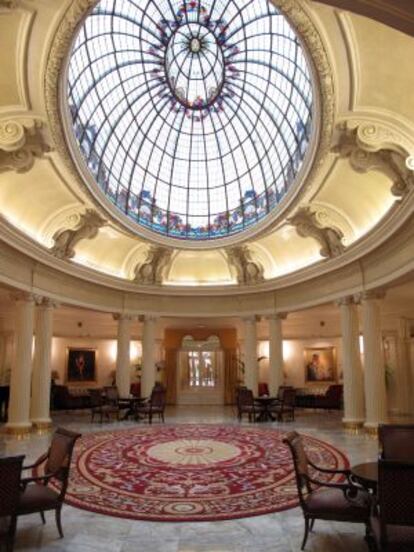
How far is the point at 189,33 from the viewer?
15.0 meters

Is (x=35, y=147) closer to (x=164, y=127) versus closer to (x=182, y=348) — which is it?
(x=164, y=127)

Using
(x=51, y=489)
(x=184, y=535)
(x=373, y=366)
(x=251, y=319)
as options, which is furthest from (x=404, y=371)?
(x=51, y=489)

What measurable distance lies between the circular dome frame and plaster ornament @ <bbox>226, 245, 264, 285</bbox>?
361 cm

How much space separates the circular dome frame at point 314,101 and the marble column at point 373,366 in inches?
153

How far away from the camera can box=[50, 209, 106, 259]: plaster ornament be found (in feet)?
46.0

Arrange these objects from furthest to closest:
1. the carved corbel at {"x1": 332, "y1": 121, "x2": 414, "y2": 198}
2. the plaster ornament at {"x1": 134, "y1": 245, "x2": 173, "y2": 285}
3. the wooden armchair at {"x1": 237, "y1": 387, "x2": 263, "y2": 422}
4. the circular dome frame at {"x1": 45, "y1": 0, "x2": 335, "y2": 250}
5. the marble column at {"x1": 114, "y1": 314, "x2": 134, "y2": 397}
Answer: the plaster ornament at {"x1": 134, "y1": 245, "x2": 173, "y2": 285} → the marble column at {"x1": 114, "y1": 314, "x2": 134, "y2": 397} → the wooden armchair at {"x1": 237, "y1": 387, "x2": 263, "y2": 422} → the carved corbel at {"x1": 332, "y1": 121, "x2": 414, "y2": 198} → the circular dome frame at {"x1": 45, "y1": 0, "x2": 335, "y2": 250}

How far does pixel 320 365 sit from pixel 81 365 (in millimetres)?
12390

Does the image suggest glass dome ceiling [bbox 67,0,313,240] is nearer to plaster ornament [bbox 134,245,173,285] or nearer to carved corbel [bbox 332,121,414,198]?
plaster ornament [bbox 134,245,173,285]

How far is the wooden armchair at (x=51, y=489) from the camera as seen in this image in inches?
188

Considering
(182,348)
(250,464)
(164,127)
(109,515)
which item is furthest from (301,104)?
(182,348)

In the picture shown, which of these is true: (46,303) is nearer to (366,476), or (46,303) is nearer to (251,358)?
(251,358)

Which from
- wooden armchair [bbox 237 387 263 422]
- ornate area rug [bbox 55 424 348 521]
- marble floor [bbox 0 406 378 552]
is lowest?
ornate area rug [bbox 55 424 348 521]

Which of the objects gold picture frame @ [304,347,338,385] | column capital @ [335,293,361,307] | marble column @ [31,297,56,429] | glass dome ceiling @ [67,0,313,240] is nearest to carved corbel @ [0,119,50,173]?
glass dome ceiling @ [67,0,313,240]

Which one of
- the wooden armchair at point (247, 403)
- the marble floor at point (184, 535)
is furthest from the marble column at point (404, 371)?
the marble floor at point (184, 535)
